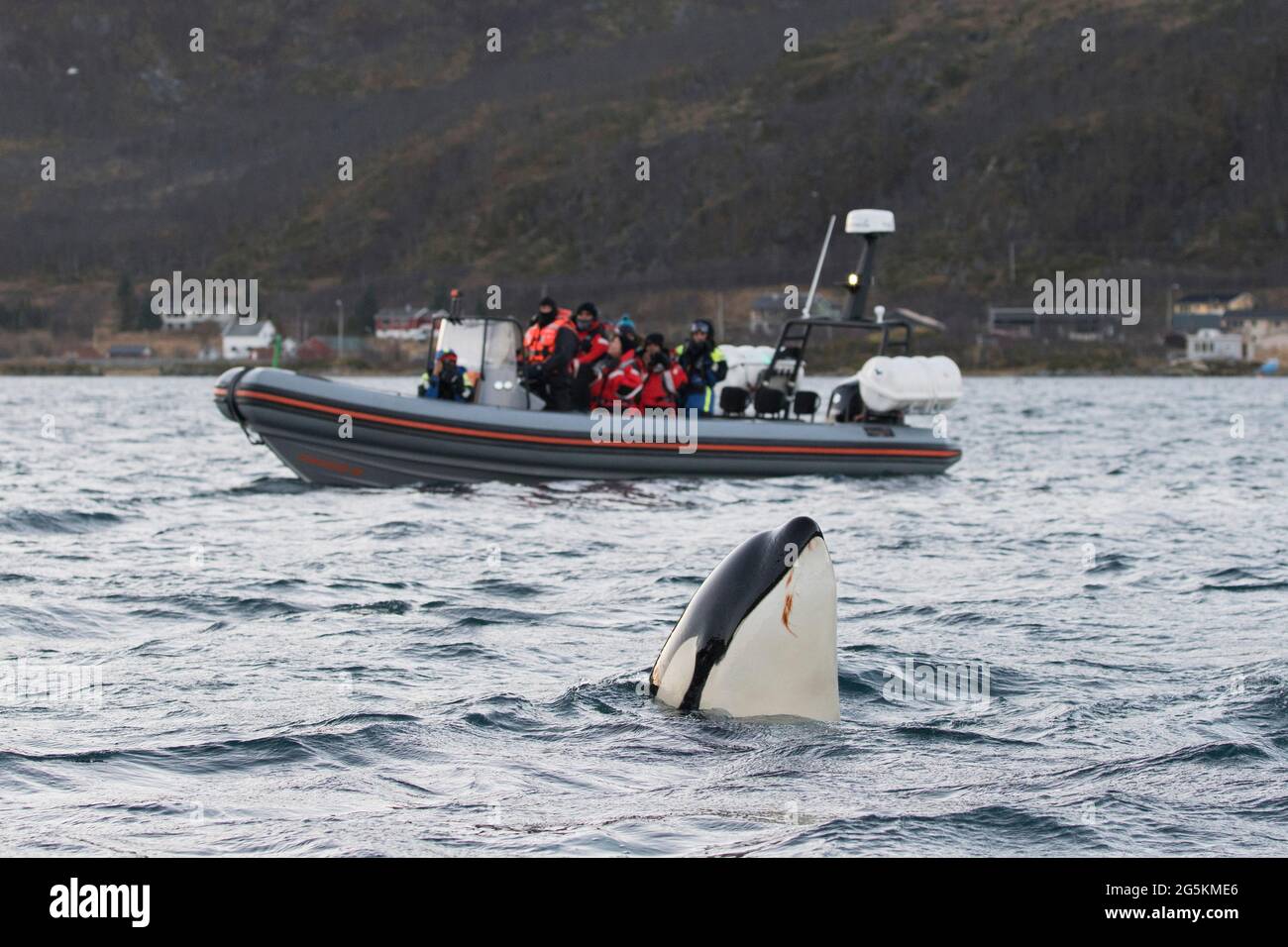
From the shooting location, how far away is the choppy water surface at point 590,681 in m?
5.84

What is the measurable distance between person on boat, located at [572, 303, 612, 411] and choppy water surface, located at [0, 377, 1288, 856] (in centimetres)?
124

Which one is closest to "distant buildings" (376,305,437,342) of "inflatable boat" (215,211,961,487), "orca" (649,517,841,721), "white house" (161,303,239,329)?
"white house" (161,303,239,329)

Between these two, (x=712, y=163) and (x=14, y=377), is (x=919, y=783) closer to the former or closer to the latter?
(x=14, y=377)

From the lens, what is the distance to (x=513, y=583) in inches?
458

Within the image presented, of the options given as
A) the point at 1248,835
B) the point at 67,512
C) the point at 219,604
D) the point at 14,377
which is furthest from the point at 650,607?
the point at 14,377

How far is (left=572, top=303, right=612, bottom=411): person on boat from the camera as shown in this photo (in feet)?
61.1

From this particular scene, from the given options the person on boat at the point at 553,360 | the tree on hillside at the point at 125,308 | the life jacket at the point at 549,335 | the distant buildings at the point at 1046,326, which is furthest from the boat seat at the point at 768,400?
the tree on hillside at the point at 125,308

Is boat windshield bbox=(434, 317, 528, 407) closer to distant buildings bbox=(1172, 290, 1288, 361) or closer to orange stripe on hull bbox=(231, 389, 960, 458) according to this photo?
orange stripe on hull bbox=(231, 389, 960, 458)

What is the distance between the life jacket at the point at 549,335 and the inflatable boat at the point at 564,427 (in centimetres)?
42

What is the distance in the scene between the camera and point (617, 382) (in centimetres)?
1872

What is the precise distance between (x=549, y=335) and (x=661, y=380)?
1.41 m

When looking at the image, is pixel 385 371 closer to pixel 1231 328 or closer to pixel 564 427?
pixel 1231 328

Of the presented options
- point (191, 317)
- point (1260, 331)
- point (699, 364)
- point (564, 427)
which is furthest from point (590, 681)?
point (191, 317)

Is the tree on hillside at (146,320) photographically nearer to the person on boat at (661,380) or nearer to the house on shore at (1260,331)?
the house on shore at (1260,331)
